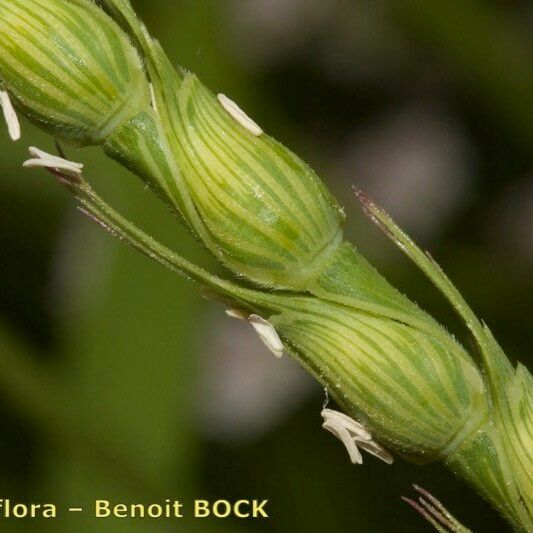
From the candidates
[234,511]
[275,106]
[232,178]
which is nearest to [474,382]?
[232,178]

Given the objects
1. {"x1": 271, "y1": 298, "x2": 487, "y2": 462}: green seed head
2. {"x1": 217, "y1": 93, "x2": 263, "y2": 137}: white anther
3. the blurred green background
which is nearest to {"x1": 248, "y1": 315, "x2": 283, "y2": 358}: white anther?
{"x1": 271, "y1": 298, "x2": 487, "y2": 462}: green seed head

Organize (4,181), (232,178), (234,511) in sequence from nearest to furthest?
(232,178) < (234,511) < (4,181)

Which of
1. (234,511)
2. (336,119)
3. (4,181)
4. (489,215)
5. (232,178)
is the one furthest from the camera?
(336,119)

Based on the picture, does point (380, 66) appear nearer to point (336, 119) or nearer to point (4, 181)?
point (336, 119)

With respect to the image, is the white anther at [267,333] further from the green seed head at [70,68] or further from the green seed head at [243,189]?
the green seed head at [70,68]

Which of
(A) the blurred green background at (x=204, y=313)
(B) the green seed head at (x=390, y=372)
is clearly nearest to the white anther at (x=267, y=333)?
(B) the green seed head at (x=390, y=372)

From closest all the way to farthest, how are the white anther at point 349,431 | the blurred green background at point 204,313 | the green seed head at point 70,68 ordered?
the green seed head at point 70,68, the white anther at point 349,431, the blurred green background at point 204,313

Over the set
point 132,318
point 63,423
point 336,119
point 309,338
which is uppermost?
point 309,338

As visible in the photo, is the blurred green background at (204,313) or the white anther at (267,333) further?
the blurred green background at (204,313)
